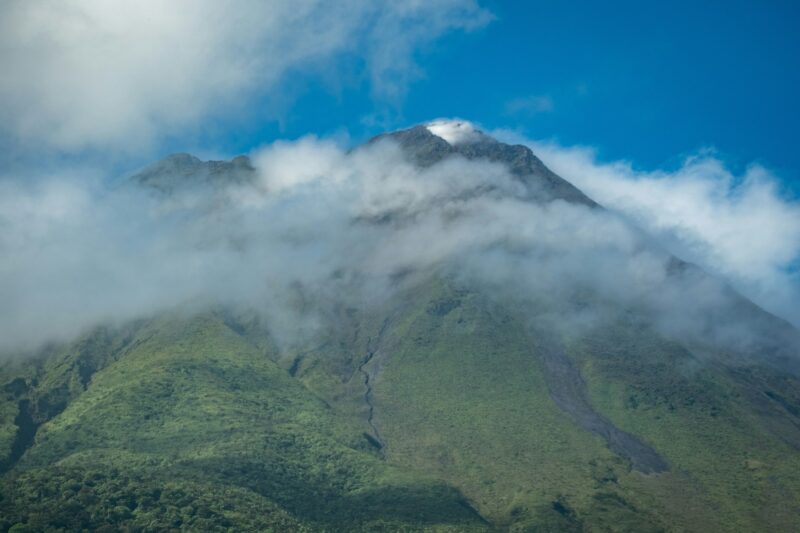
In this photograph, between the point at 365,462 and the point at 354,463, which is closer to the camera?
the point at 354,463

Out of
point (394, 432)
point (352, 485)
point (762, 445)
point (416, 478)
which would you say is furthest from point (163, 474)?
point (762, 445)

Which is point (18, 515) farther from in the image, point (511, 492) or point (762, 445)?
point (762, 445)

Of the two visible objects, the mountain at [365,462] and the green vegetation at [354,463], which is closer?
the green vegetation at [354,463]

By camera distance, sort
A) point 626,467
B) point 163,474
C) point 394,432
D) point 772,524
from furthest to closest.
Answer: point 394,432, point 626,467, point 772,524, point 163,474

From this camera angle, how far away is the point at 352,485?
157125 millimetres

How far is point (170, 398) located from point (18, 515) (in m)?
68.1

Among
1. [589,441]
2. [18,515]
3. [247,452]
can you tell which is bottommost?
[18,515]

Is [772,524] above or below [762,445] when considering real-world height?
below

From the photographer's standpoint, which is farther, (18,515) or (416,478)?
(416,478)

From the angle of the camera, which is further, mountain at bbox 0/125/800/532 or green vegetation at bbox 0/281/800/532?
mountain at bbox 0/125/800/532

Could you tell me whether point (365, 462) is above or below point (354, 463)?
above

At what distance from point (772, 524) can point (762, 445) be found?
120 feet

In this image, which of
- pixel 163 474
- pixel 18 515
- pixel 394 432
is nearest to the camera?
pixel 18 515

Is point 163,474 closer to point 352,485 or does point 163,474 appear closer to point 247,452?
point 247,452
